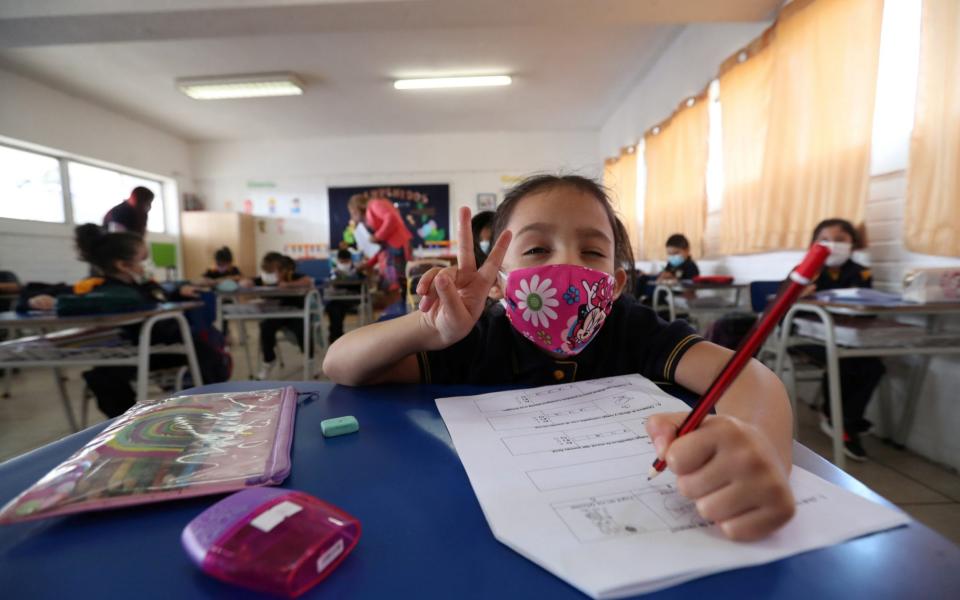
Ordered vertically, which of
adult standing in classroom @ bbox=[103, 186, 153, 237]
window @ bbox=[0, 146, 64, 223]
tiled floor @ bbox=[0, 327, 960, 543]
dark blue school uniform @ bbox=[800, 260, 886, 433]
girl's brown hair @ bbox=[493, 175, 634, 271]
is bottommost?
tiled floor @ bbox=[0, 327, 960, 543]

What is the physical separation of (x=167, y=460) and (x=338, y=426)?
15cm

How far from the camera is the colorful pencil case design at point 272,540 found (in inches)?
8.9

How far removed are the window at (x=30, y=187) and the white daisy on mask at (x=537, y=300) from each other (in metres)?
6.02

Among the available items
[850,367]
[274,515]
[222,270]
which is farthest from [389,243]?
[274,515]

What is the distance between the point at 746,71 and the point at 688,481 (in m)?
3.33

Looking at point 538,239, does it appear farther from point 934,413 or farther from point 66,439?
point 934,413

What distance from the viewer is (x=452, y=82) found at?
469cm

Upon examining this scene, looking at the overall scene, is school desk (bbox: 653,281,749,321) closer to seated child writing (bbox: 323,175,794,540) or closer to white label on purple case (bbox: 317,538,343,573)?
seated child writing (bbox: 323,175,794,540)

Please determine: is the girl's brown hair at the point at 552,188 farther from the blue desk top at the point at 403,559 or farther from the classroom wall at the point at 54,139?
the classroom wall at the point at 54,139

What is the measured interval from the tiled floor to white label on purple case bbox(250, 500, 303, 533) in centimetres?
102

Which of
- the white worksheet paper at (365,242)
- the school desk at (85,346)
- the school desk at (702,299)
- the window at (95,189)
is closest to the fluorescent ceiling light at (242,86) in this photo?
the window at (95,189)

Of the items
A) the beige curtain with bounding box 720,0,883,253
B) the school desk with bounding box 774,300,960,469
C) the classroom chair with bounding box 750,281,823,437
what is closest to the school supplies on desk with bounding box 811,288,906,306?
the school desk with bounding box 774,300,960,469

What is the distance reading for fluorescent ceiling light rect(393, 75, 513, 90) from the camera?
4621 millimetres

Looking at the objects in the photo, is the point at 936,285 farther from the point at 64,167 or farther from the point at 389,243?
the point at 64,167
